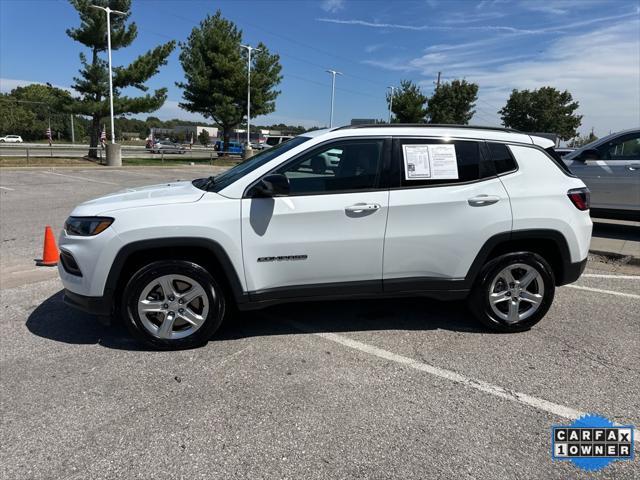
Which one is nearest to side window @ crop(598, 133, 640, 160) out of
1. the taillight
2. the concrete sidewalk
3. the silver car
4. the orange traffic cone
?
the silver car

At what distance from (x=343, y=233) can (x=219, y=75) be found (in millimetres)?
32171

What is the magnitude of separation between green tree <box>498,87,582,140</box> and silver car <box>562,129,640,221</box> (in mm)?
39138

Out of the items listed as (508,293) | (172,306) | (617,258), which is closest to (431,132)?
(508,293)

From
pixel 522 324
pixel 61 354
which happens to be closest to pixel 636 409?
pixel 522 324

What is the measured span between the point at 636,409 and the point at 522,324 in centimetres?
120

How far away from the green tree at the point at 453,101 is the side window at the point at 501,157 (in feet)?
139

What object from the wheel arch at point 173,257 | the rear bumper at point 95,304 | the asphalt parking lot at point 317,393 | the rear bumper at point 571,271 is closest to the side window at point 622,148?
the asphalt parking lot at point 317,393

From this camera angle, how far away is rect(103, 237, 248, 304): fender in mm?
3385

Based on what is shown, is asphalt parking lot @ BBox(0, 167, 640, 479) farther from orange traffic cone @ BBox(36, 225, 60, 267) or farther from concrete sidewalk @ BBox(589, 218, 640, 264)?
concrete sidewalk @ BBox(589, 218, 640, 264)

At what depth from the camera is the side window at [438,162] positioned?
147 inches

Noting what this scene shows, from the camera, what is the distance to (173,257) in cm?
356

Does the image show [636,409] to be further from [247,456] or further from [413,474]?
[247,456]

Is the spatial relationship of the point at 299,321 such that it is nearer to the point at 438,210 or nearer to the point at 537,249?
the point at 438,210

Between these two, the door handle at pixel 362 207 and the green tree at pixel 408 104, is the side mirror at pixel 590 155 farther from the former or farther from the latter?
the green tree at pixel 408 104
